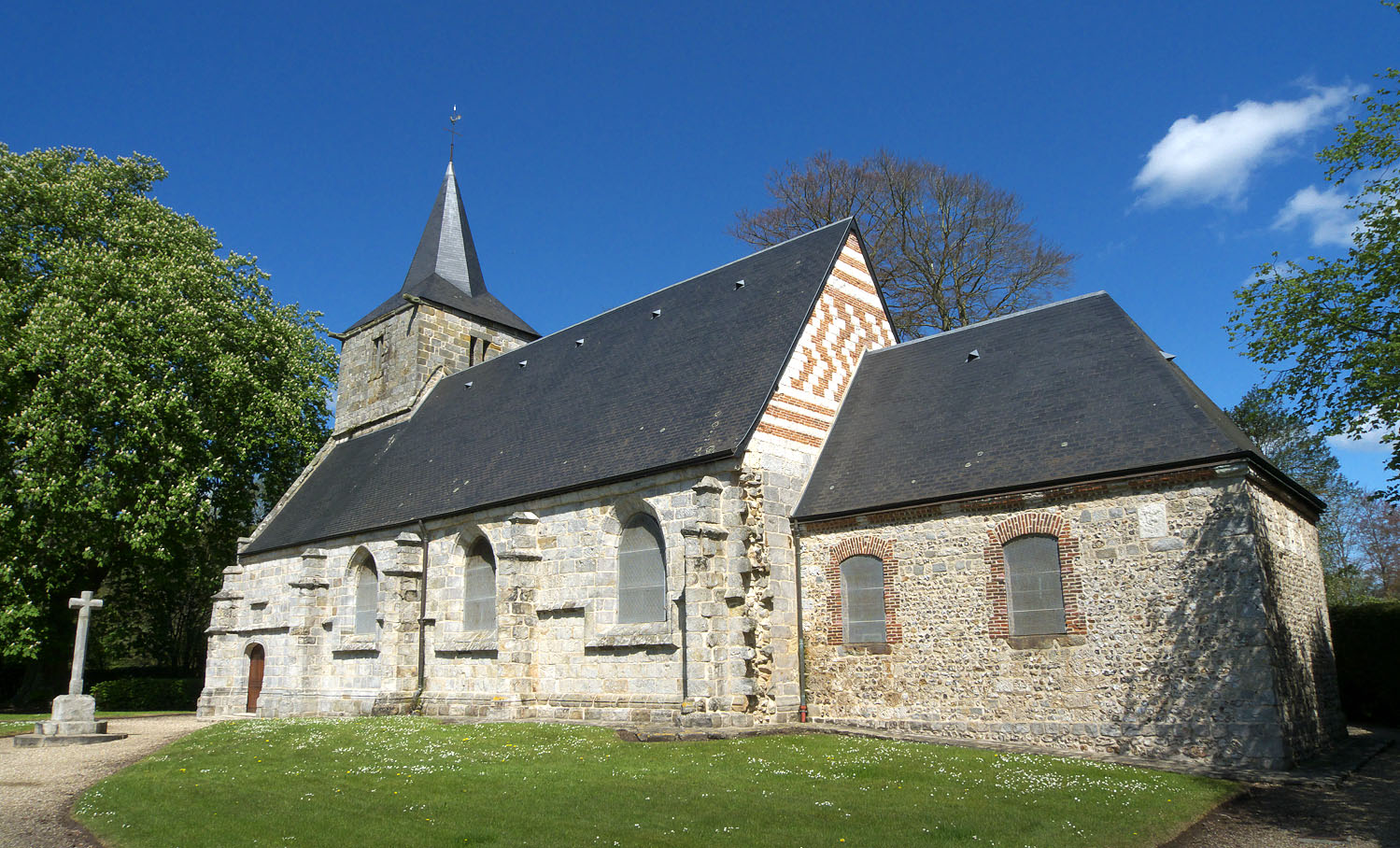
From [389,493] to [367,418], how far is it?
7.41 metres

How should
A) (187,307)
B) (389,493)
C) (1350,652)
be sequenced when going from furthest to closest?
(187,307) → (389,493) → (1350,652)

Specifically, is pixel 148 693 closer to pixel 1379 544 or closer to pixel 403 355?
pixel 403 355

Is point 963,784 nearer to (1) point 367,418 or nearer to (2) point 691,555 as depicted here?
(2) point 691,555

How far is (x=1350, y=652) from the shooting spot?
19.1m

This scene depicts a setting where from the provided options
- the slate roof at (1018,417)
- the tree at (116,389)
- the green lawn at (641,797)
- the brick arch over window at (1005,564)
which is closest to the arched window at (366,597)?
the tree at (116,389)

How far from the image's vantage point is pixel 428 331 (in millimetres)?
28625

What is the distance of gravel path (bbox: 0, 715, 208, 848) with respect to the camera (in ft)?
28.4

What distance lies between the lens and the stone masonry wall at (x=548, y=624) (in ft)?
47.8

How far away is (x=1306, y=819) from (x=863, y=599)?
6681mm

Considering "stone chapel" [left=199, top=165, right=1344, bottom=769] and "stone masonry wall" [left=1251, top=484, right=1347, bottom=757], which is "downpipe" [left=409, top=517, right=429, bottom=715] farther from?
"stone masonry wall" [left=1251, top=484, right=1347, bottom=757]

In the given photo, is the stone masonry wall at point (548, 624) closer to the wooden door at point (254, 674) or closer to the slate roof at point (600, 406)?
the slate roof at point (600, 406)

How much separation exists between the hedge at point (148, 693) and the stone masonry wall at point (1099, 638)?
A: 2426 cm

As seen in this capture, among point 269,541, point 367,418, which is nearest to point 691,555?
point 269,541

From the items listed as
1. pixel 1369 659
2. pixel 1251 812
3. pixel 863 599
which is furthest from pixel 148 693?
pixel 1369 659
